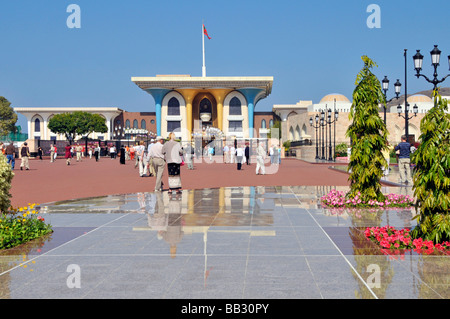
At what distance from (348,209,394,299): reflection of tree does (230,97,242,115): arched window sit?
81.1m

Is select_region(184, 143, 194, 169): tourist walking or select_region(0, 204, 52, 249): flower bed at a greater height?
select_region(184, 143, 194, 169): tourist walking

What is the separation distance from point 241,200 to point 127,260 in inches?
273

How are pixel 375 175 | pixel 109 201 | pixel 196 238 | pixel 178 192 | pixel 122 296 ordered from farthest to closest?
pixel 178 192, pixel 109 201, pixel 375 175, pixel 196 238, pixel 122 296

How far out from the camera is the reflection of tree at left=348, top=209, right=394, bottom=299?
4664 mm

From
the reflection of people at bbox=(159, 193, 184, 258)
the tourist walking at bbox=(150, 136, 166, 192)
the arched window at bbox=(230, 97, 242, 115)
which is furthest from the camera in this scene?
the arched window at bbox=(230, 97, 242, 115)

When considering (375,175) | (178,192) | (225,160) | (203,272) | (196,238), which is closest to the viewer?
(203,272)

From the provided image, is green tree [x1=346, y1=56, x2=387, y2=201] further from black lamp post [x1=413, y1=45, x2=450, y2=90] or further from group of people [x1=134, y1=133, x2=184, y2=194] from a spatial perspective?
group of people [x1=134, y1=133, x2=184, y2=194]

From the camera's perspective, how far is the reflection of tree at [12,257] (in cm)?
485

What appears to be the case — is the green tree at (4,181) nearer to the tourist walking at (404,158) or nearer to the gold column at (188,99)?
the tourist walking at (404,158)

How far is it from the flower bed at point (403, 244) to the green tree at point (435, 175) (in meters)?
0.12

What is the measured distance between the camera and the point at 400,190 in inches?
602

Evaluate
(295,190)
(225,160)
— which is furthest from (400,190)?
(225,160)

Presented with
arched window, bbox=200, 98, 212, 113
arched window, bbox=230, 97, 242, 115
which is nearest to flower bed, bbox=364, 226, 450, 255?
arched window, bbox=230, 97, 242, 115
